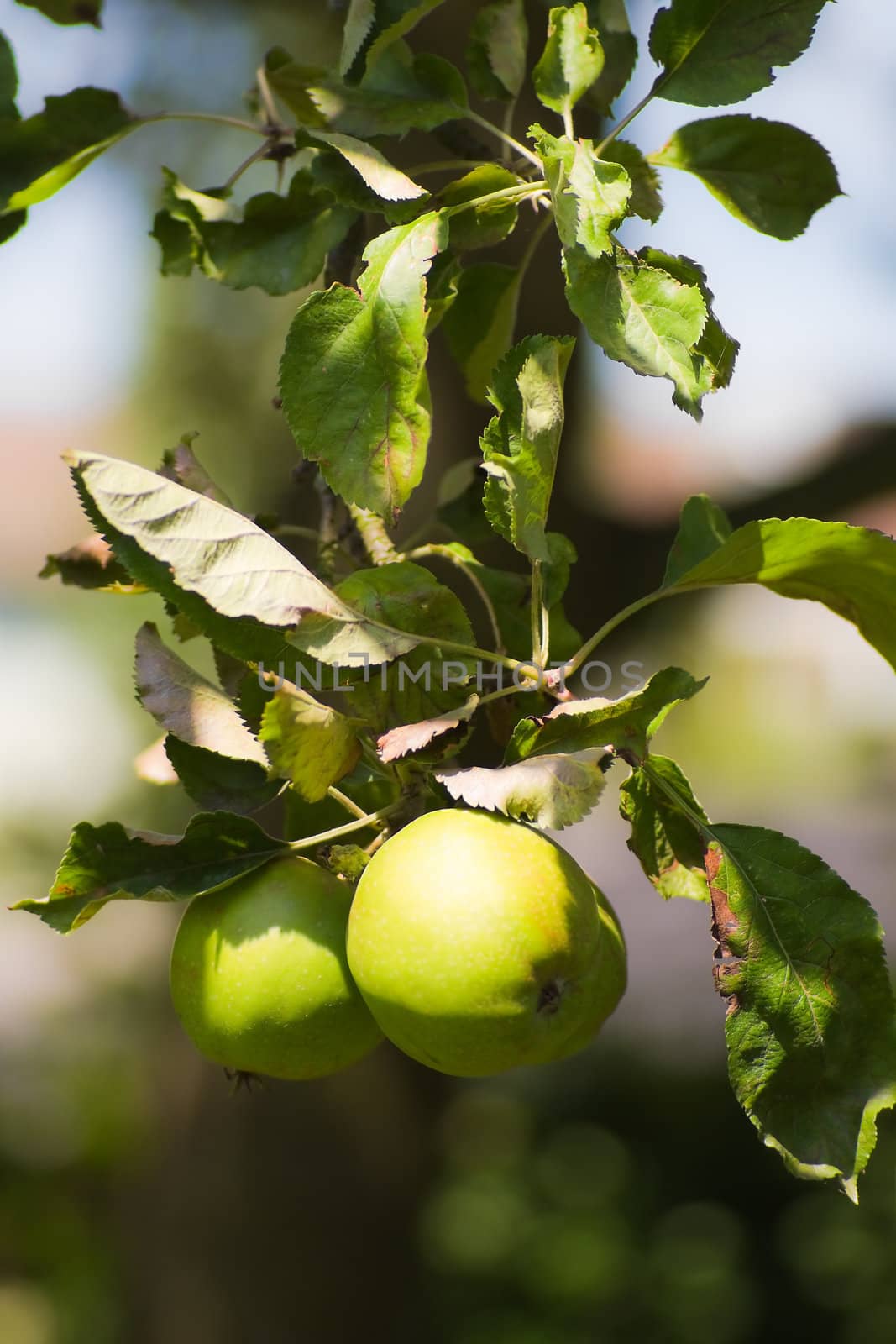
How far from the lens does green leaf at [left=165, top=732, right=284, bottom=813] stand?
88 centimetres

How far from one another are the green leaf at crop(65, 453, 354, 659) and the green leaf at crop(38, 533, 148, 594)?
0.25m

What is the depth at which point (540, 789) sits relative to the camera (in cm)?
73

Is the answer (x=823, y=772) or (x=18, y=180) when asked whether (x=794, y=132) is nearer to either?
(x=18, y=180)

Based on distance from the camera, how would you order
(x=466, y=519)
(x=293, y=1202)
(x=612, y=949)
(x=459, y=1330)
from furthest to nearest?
(x=459, y=1330), (x=293, y=1202), (x=466, y=519), (x=612, y=949)

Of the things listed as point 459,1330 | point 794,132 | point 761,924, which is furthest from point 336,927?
point 459,1330

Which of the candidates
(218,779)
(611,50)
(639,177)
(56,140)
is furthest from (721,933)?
(56,140)

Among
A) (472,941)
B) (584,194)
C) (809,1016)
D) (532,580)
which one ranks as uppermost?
(584,194)

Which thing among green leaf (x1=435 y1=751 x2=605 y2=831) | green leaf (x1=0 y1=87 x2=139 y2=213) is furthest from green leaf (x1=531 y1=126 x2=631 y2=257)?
green leaf (x1=0 y1=87 x2=139 y2=213)

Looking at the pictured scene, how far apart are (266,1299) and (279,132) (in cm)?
211

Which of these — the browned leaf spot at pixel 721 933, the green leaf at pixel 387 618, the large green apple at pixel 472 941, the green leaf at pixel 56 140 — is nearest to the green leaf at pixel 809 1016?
the browned leaf spot at pixel 721 933

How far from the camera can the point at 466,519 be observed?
4.08 feet

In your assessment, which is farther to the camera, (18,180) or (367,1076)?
(367,1076)

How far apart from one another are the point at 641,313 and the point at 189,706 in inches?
17.5

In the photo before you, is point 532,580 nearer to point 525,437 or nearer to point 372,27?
point 525,437
